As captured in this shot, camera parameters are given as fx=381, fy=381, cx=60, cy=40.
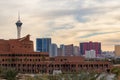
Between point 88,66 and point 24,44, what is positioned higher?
point 24,44

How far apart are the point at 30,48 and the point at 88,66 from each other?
18.9m

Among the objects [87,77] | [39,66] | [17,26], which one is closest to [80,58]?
[39,66]

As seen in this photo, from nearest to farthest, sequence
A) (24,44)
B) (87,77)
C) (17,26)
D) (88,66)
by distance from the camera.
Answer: (87,77) → (88,66) → (24,44) → (17,26)

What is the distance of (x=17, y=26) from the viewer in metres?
164

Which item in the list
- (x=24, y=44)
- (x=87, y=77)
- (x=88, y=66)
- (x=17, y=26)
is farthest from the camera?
(x=17, y=26)

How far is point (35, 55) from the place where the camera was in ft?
357

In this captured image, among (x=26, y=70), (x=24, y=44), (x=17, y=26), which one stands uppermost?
(x=17, y=26)

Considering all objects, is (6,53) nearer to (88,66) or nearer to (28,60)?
(28,60)

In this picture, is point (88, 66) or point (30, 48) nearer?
point (88, 66)

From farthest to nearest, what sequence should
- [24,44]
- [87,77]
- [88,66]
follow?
[24,44]
[88,66]
[87,77]

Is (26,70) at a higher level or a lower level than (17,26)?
lower

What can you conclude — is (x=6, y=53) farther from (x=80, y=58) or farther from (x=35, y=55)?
(x=80, y=58)

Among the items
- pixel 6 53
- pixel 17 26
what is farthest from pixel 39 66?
pixel 17 26

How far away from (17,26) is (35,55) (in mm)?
57499
